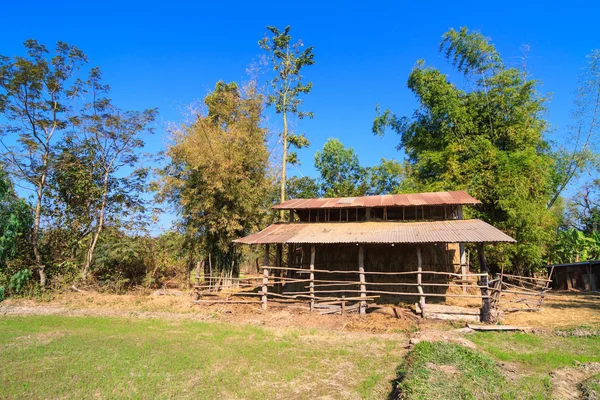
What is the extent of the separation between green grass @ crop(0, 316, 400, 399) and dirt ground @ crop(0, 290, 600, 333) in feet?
4.93

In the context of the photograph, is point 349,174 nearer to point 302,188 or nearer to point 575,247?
point 302,188

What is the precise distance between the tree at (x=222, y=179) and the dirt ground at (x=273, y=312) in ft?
12.0

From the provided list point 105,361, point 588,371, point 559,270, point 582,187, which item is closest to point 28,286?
point 105,361

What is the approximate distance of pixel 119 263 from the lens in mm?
18781

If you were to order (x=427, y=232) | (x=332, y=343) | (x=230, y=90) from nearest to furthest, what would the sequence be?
1. (x=332, y=343)
2. (x=427, y=232)
3. (x=230, y=90)

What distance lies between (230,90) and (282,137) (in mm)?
4587

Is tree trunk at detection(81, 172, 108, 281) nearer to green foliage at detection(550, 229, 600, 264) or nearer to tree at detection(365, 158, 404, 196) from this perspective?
tree at detection(365, 158, 404, 196)

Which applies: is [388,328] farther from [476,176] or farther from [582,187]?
[582,187]

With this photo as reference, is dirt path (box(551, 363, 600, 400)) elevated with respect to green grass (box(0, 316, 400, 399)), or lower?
elevated

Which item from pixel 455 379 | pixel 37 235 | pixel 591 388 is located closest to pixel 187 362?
pixel 455 379

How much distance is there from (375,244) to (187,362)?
393 inches

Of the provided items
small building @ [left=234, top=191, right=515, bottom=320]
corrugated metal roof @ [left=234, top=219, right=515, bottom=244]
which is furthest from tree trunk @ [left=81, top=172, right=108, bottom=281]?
small building @ [left=234, top=191, right=515, bottom=320]

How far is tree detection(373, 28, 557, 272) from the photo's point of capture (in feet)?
61.8

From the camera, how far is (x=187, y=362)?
7113 millimetres
